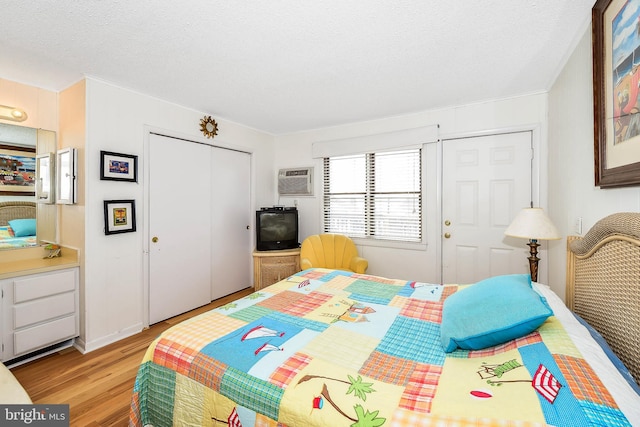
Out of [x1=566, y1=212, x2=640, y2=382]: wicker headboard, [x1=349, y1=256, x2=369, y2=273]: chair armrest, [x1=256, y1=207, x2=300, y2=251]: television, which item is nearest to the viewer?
[x1=566, y1=212, x2=640, y2=382]: wicker headboard

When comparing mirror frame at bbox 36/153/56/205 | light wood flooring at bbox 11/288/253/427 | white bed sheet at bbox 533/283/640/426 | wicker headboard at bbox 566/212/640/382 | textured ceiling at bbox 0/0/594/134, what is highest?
textured ceiling at bbox 0/0/594/134

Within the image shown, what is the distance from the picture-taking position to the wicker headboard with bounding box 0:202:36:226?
2.50m

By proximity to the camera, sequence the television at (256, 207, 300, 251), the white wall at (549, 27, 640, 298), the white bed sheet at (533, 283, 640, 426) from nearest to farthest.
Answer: the white bed sheet at (533, 283, 640, 426)
the white wall at (549, 27, 640, 298)
the television at (256, 207, 300, 251)

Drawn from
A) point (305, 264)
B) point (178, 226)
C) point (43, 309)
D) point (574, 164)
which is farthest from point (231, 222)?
point (574, 164)

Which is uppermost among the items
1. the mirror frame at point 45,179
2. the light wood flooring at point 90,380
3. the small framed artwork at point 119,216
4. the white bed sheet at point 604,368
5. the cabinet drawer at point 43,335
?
the mirror frame at point 45,179

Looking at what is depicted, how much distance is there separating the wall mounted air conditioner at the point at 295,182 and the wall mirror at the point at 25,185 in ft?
8.73

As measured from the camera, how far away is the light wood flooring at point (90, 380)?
1.81m

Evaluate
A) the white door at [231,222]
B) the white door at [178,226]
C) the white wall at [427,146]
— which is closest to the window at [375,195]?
the white wall at [427,146]

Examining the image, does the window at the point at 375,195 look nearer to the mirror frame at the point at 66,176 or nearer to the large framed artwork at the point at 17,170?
the mirror frame at the point at 66,176

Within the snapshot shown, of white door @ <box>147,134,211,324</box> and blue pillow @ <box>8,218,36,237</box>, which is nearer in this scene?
blue pillow @ <box>8,218,36,237</box>

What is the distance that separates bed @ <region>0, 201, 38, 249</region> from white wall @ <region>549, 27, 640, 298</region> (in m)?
4.40

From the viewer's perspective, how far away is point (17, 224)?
2594mm

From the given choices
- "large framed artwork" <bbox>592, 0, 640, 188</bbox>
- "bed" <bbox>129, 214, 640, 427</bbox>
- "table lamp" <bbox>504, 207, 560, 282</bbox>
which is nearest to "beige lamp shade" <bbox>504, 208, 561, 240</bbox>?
"table lamp" <bbox>504, 207, 560, 282</bbox>

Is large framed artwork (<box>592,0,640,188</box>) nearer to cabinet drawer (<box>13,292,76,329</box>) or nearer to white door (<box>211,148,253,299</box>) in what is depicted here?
white door (<box>211,148,253,299</box>)
